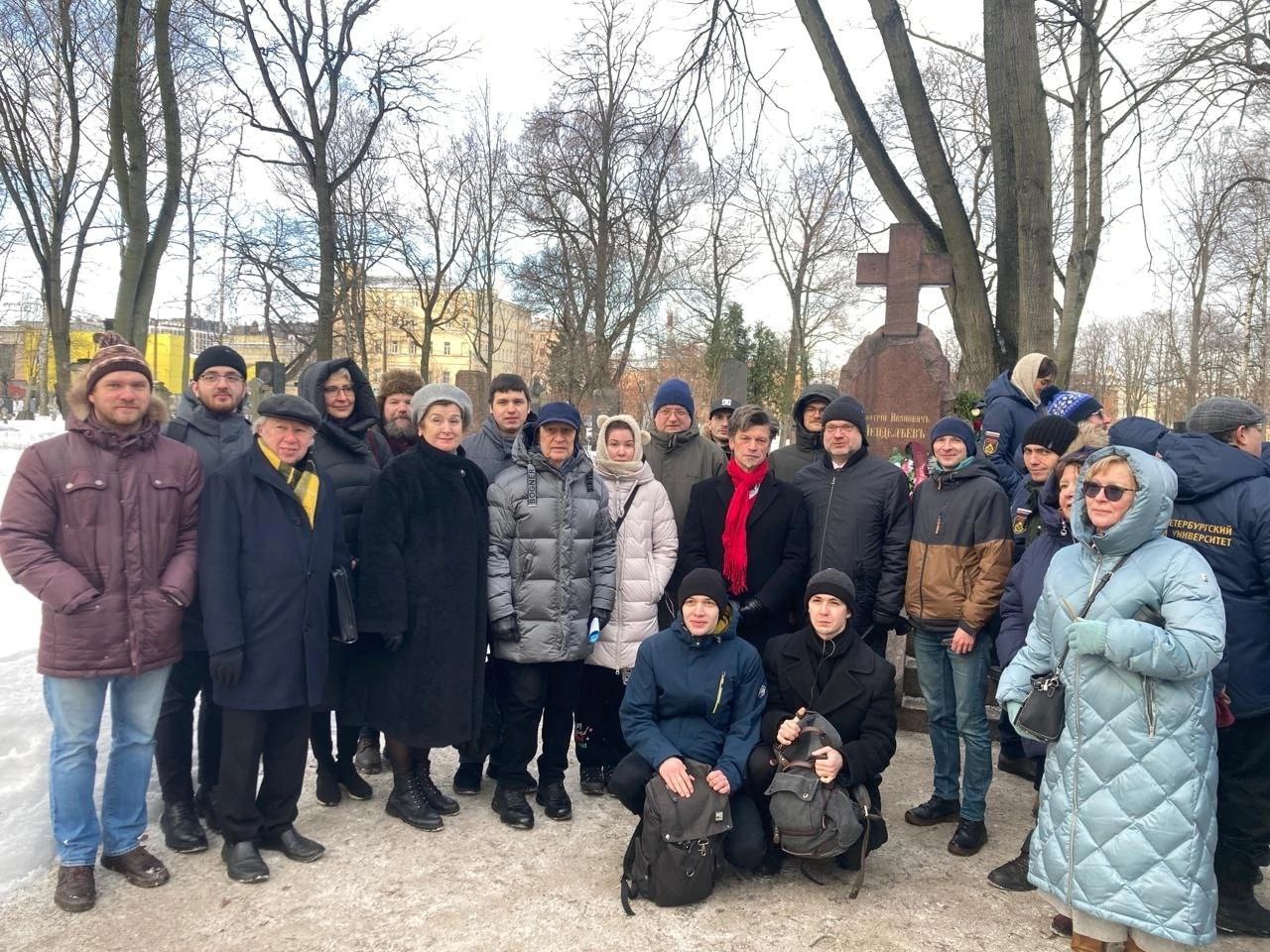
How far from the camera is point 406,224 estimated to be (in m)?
22.3

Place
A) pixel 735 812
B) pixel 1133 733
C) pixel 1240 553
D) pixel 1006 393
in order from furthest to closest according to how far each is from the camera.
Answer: pixel 1006 393, pixel 735 812, pixel 1240 553, pixel 1133 733

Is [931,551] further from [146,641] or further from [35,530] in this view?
[35,530]

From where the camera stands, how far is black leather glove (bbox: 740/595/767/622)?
4.19 metres

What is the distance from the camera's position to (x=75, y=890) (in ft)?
10.4

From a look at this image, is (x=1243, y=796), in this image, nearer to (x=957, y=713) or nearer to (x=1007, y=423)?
(x=957, y=713)

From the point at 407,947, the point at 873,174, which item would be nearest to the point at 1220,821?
the point at 407,947

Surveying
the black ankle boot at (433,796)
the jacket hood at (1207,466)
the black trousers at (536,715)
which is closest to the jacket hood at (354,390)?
the black trousers at (536,715)

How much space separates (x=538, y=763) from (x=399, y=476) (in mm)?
1522

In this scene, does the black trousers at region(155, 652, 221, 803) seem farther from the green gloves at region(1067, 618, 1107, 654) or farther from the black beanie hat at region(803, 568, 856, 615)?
the green gloves at region(1067, 618, 1107, 654)

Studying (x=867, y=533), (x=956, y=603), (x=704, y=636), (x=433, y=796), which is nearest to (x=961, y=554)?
(x=956, y=603)

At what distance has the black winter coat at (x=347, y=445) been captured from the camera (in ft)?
13.7

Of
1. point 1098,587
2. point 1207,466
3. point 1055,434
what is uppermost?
point 1055,434

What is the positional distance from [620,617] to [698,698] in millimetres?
798

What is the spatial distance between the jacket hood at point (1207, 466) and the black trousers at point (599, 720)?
2.63 m
